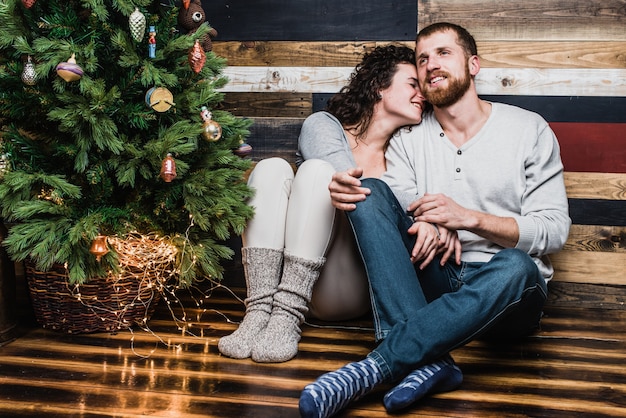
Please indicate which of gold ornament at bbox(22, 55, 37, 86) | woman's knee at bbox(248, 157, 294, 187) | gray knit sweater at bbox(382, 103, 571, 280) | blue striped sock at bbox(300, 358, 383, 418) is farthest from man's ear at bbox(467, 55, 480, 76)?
gold ornament at bbox(22, 55, 37, 86)

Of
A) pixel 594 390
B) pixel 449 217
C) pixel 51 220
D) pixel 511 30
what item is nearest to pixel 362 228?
pixel 449 217

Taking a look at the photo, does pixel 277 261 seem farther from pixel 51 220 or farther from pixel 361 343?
pixel 51 220

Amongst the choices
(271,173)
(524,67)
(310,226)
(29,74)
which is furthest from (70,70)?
(524,67)

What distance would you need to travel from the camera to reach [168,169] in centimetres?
187

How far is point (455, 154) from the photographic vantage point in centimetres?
214

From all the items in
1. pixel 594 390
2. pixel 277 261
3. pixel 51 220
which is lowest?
pixel 594 390

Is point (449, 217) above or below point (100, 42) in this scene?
below

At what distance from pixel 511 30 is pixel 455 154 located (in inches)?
26.8

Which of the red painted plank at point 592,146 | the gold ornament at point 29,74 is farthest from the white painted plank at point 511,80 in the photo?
the gold ornament at point 29,74

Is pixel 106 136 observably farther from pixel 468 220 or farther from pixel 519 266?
pixel 519 266

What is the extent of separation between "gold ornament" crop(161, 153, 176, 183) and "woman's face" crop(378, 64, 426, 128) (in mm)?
834

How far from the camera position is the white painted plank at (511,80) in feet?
8.03

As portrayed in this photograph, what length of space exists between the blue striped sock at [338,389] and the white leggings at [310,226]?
1.56 feet

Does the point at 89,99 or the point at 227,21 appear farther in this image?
the point at 227,21
